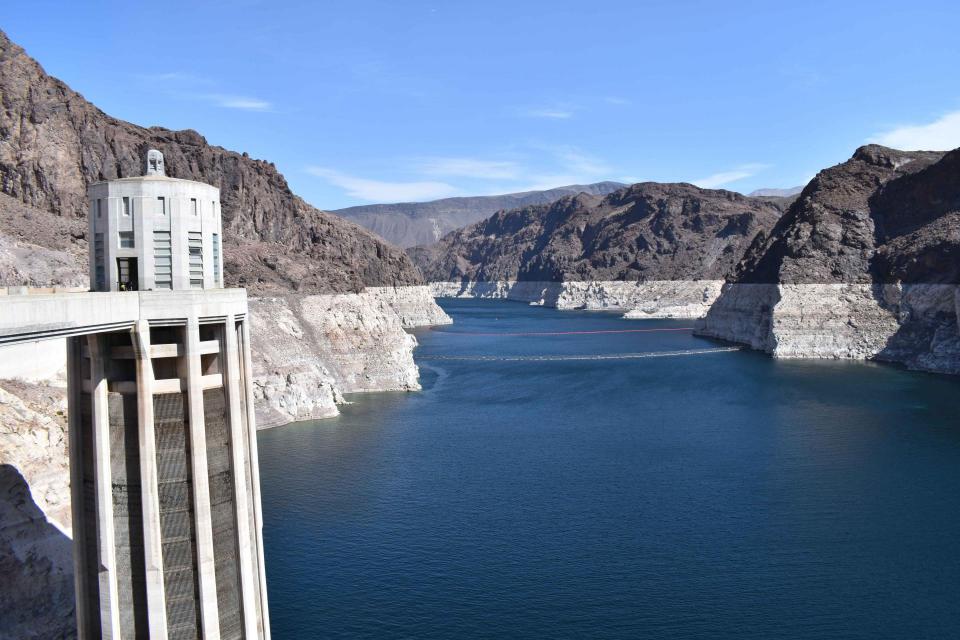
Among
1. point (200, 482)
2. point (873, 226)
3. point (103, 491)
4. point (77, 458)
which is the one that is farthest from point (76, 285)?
point (873, 226)

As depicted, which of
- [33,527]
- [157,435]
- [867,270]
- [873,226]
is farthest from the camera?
[873,226]

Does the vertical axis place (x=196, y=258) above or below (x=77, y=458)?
above

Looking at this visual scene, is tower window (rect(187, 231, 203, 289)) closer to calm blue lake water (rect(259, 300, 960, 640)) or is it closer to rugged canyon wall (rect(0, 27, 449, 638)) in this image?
rugged canyon wall (rect(0, 27, 449, 638))

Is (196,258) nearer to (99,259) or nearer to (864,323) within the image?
(99,259)

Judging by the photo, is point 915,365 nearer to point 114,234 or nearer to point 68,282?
point 68,282

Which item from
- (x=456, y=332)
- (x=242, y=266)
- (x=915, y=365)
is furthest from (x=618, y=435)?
(x=456, y=332)

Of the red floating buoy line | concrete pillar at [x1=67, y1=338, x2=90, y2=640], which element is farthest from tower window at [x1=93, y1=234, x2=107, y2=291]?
the red floating buoy line

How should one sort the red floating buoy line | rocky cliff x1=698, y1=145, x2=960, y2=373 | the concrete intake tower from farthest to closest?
1. the red floating buoy line
2. rocky cliff x1=698, y1=145, x2=960, y2=373
3. the concrete intake tower
